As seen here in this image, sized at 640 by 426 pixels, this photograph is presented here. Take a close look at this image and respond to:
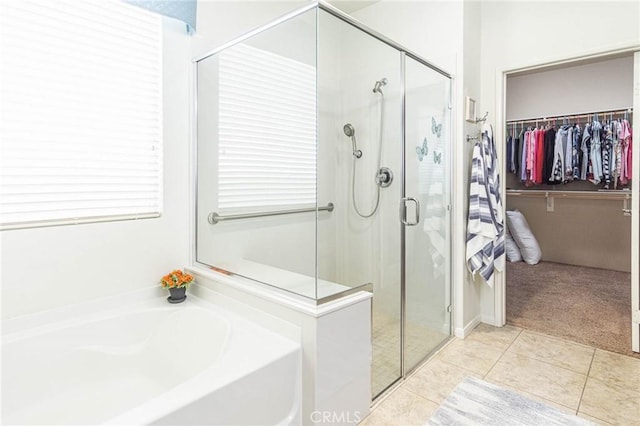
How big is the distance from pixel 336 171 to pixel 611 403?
1956 mm

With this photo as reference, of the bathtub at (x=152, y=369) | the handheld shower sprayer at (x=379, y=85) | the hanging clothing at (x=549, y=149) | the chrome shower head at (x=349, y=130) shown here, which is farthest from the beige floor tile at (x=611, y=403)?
the hanging clothing at (x=549, y=149)

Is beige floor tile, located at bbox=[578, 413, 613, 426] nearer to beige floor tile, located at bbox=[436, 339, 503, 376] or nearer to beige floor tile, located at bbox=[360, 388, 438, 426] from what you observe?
beige floor tile, located at bbox=[436, 339, 503, 376]

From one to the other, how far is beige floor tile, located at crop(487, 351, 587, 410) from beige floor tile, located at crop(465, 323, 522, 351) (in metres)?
0.21

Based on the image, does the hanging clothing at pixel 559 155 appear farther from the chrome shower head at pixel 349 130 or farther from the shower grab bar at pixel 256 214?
the shower grab bar at pixel 256 214

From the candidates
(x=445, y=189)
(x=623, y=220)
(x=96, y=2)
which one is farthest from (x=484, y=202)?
(x=623, y=220)

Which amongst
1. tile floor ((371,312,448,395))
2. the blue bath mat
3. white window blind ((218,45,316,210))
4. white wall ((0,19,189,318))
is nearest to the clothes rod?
tile floor ((371,312,448,395))

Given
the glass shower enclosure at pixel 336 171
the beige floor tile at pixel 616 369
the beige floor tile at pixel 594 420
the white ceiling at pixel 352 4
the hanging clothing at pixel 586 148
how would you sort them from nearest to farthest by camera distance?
1. the beige floor tile at pixel 594 420
2. the beige floor tile at pixel 616 369
3. the glass shower enclosure at pixel 336 171
4. the white ceiling at pixel 352 4
5. the hanging clothing at pixel 586 148

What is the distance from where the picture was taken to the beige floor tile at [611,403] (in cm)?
171

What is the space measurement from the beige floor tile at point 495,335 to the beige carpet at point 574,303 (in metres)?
0.17

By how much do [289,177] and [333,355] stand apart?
1.29 meters

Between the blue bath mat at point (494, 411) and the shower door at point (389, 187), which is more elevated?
the shower door at point (389, 187)

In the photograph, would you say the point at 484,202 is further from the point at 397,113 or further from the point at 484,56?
the point at 484,56

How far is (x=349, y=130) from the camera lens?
2.50 meters

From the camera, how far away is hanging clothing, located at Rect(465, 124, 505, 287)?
2.56 m
